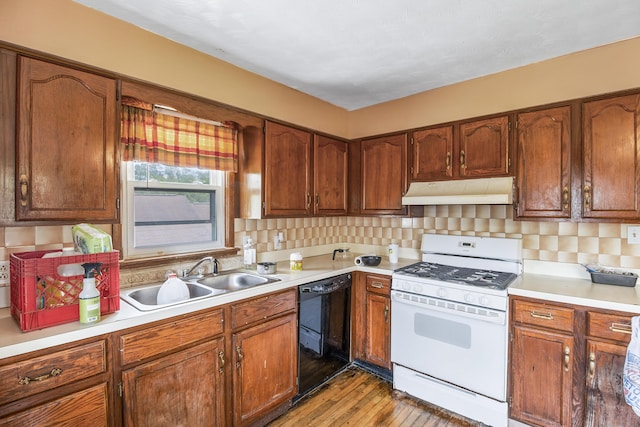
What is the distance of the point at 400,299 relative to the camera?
2467 mm

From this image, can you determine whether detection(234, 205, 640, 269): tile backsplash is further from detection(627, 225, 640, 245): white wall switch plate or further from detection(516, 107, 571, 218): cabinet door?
detection(516, 107, 571, 218): cabinet door

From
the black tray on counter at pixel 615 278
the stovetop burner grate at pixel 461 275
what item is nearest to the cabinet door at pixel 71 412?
the stovetop burner grate at pixel 461 275

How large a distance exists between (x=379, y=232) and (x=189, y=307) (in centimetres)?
212

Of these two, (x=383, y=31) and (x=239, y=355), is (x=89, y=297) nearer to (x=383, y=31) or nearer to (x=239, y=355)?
(x=239, y=355)

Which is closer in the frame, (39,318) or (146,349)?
(39,318)

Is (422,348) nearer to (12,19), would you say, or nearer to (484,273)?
(484,273)

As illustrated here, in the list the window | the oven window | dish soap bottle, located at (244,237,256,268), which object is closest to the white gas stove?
the oven window

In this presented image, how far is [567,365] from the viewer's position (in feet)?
6.13

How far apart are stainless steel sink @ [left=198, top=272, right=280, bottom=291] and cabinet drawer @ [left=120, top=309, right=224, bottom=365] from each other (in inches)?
19.0

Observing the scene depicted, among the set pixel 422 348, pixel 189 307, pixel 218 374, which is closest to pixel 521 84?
pixel 422 348

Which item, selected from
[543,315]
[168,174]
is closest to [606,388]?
[543,315]

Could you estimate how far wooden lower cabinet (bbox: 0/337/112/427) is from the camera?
3.92ft

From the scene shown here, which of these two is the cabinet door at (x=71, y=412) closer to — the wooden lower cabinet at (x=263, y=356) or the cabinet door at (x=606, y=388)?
the wooden lower cabinet at (x=263, y=356)

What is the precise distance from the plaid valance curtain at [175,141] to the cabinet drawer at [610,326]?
98.7 inches
